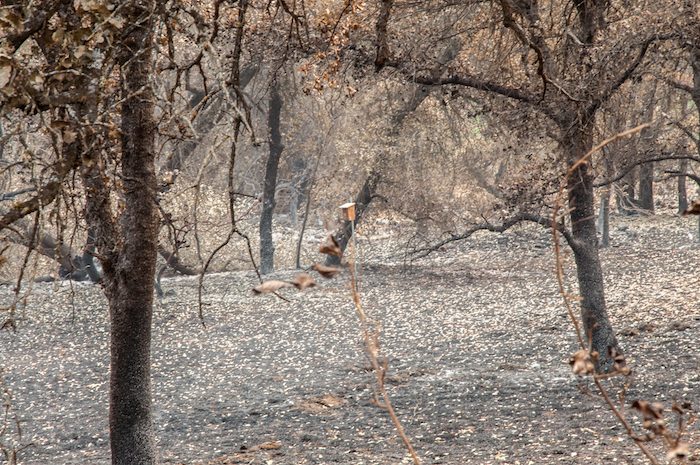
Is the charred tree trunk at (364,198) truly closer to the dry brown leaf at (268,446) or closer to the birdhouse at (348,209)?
the dry brown leaf at (268,446)

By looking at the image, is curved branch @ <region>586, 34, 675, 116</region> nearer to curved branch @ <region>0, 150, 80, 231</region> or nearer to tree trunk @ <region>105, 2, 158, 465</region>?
tree trunk @ <region>105, 2, 158, 465</region>

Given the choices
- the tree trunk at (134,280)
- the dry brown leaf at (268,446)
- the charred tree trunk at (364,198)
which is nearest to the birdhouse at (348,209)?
the tree trunk at (134,280)

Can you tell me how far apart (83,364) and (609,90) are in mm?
8877

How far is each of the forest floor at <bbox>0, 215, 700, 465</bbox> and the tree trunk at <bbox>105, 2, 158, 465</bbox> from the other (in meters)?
0.43

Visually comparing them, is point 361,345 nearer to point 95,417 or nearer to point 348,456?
point 95,417

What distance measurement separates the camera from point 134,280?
6598 mm

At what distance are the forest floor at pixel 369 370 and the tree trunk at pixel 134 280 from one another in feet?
1.42

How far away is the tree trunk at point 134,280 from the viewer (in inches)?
253

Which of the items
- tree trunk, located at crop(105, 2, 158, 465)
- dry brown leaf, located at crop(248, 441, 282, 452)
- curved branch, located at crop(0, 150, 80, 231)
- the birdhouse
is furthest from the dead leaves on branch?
dry brown leaf, located at crop(248, 441, 282, 452)

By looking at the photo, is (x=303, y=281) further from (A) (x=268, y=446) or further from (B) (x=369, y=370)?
(B) (x=369, y=370)

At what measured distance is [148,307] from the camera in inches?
266

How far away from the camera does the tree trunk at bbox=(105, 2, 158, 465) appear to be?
643 centimetres

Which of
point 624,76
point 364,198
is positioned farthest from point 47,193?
point 364,198

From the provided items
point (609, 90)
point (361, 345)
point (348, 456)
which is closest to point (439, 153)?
point (361, 345)
